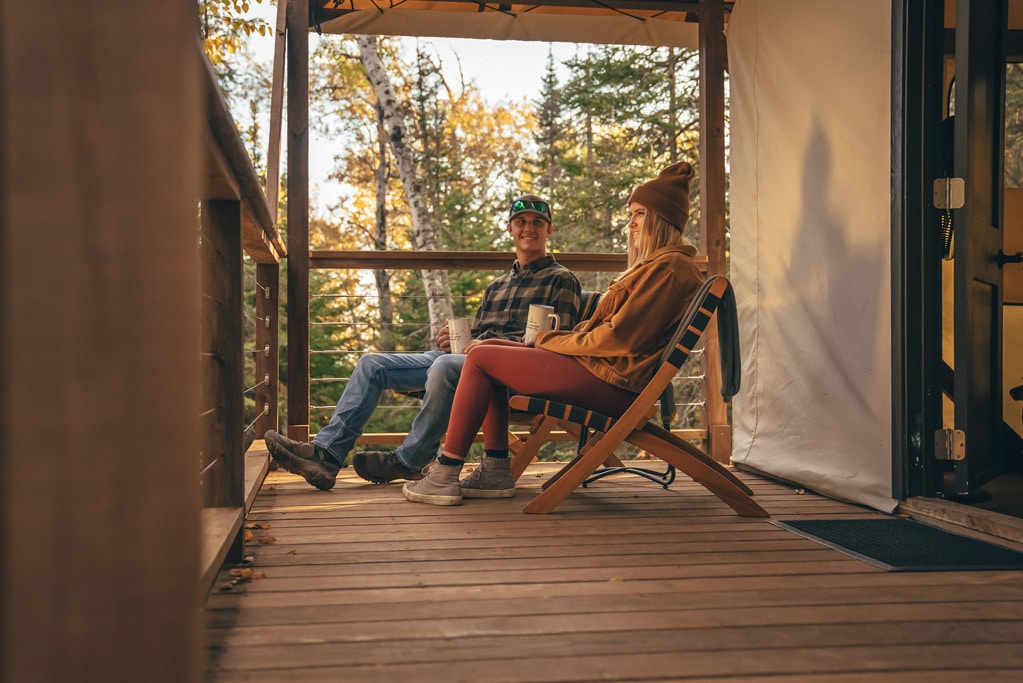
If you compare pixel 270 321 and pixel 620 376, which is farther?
pixel 270 321

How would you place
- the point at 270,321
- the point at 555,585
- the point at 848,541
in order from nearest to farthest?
the point at 555,585, the point at 848,541, the point at 270,321

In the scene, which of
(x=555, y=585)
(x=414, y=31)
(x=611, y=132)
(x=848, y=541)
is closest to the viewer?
(x=555, y=585)

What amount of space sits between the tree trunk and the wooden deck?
7783mm

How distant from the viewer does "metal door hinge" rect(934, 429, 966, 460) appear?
2.74m

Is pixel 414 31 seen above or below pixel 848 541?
above

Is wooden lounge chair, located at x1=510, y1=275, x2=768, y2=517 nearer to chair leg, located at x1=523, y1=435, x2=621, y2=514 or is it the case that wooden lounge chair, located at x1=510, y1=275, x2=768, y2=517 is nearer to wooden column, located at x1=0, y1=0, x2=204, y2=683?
chair leg, located at x1=523, y1=435, x2=621, y2=514

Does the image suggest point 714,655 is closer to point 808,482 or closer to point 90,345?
point 90,345

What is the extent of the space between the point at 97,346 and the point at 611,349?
2.27 m

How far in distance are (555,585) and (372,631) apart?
0.49 m

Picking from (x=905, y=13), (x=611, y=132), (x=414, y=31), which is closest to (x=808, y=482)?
(x=905, y=13)

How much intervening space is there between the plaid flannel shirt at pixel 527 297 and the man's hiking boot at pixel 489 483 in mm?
697

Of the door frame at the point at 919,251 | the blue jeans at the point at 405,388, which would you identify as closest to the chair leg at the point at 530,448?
the blue jeans at the point at 405,388

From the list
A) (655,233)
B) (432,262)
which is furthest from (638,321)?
(432,262)

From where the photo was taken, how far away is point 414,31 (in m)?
4.45
